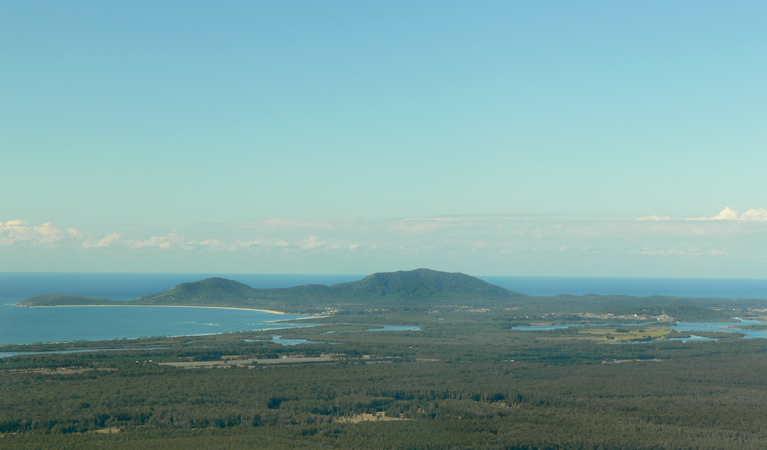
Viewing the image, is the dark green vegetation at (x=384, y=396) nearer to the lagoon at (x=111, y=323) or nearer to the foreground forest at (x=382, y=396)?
the foreground forest at (x=382, y=396)

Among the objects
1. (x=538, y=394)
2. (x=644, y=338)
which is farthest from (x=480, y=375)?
(x=644, y=338)

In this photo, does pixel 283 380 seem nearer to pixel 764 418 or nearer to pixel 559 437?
pixel 559 437

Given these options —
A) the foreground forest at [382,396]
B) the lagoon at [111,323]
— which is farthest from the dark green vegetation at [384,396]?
the lagoon at [111,323]

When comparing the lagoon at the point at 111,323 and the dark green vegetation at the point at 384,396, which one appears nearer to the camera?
the dark green vegetation at the point at 384,396

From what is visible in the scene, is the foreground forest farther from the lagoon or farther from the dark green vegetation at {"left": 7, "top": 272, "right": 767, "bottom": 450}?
the lagoon

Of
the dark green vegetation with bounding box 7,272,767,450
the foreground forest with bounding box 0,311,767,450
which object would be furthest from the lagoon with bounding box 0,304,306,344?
the dark green vegetation with bounding box 7,272,767,450

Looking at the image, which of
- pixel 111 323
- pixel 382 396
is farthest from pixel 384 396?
pixel 111 323
